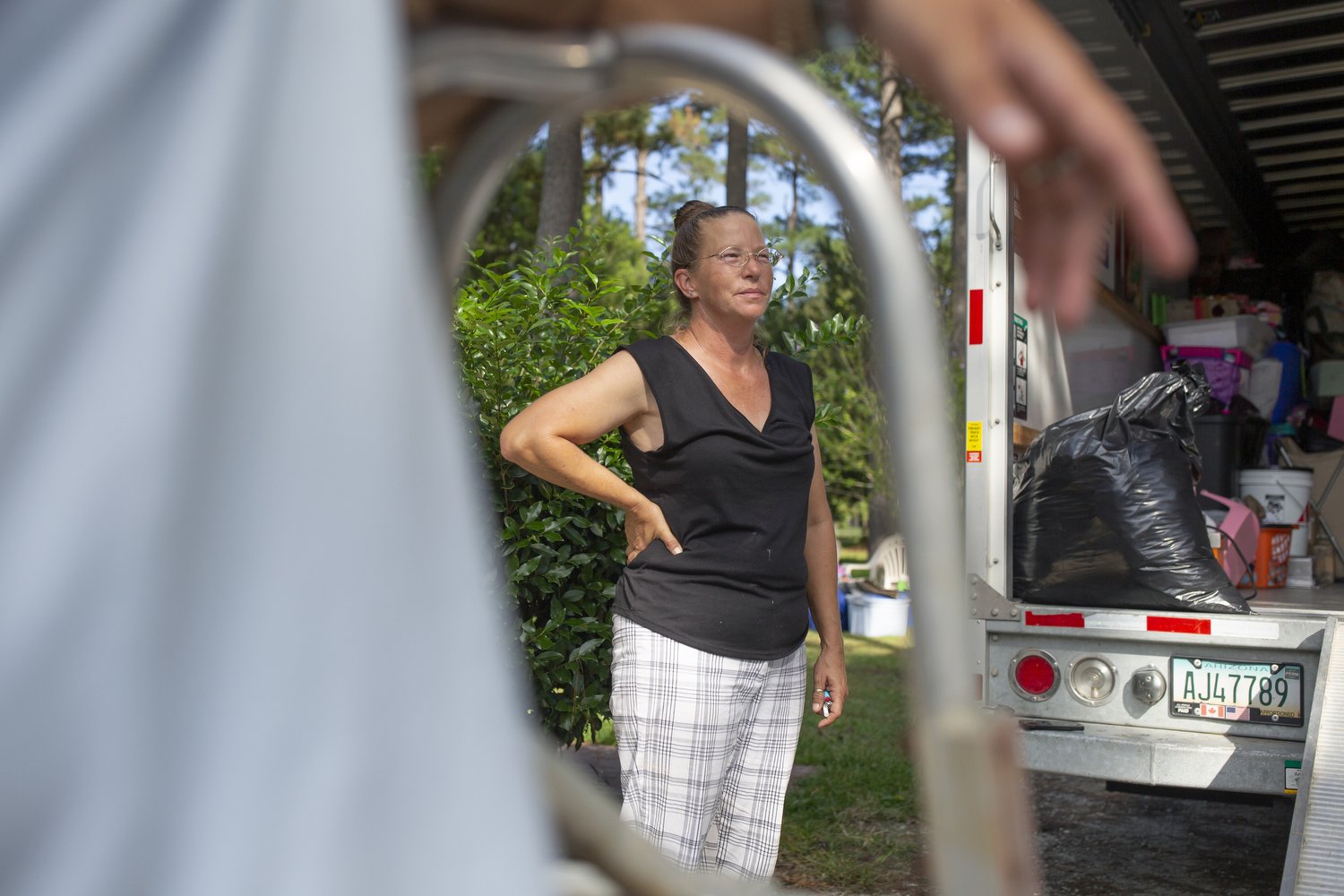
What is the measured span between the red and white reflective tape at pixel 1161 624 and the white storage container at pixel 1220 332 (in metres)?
2.94

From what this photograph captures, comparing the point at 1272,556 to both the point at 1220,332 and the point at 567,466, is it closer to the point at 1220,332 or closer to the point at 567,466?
the point at 1220,332

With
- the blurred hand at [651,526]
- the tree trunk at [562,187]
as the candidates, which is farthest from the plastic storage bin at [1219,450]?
the tree trunk at [562,187]

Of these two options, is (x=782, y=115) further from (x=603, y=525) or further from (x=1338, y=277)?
(x=1338, y=277)

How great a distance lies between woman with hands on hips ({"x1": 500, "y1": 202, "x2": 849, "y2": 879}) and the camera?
2.61 meters

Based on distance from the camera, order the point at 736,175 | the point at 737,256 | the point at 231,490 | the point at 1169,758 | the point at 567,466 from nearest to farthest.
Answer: the point at 231,490, the point at 567,466, the point at 737,256, the point at 1169,758, the point at 736,175

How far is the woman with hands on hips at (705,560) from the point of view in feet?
8.56

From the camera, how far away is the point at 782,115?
1.97 ft

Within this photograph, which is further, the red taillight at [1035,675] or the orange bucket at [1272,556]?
the orange bucket at [1272,556]

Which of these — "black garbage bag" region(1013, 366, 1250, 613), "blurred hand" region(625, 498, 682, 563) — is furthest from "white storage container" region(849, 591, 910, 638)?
"blurred hand" region(625, 498, 682, 563)

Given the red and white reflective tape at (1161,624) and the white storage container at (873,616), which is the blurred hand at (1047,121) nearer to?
the red and white reflective tape at (1161,624)

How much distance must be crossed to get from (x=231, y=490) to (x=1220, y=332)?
629cm

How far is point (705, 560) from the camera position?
8.71ft

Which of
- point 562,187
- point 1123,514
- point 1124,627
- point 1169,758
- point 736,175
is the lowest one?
point 1169,758

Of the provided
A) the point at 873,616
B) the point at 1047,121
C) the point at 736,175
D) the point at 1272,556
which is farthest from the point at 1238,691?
the point at 736,175
